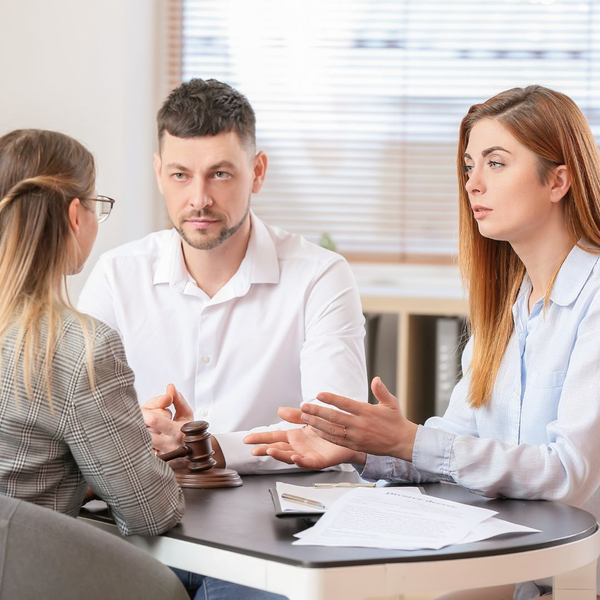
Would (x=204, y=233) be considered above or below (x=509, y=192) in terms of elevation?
below

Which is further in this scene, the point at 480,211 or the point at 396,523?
the point at 480,211

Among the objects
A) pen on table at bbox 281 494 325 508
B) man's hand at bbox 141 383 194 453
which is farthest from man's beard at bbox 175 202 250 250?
pen on table at bbox 281 494 325 508

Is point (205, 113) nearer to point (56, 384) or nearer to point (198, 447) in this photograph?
point (198, 447)

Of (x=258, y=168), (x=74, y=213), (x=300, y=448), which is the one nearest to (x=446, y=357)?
(x=258, y=168)

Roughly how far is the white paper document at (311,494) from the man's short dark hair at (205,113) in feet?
3.18

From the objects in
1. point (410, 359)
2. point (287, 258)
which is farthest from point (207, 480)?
point (410, 359)

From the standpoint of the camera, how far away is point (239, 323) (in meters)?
2.11

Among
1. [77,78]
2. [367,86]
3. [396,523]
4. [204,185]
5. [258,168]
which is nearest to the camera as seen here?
[396,523]

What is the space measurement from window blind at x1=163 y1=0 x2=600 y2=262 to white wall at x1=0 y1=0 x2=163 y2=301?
1.63 ft

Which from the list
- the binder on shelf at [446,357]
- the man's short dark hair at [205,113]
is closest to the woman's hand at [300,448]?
the man's short dark hair at [205,113]

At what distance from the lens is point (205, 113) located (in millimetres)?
2100

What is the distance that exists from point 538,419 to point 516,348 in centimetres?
16

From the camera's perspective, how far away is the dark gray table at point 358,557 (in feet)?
3.43

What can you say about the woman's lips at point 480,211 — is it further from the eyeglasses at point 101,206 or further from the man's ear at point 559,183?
the eyeglasses at point 101,206
